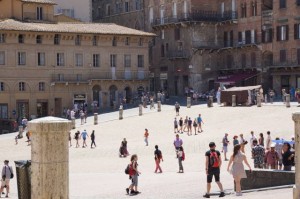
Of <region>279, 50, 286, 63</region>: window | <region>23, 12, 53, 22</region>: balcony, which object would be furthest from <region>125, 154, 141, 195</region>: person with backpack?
<region>23, 12, 53, 22</region>: balcony

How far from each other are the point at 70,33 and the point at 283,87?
1970 cm

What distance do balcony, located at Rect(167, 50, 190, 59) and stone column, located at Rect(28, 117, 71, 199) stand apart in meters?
63.1

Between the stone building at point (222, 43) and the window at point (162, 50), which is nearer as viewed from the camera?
the stone building at point (222, 43)

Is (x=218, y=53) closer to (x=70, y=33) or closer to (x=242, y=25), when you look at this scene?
(x=242, y=25)

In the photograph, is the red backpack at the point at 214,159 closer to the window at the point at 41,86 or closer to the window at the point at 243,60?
the window at the point at 41,86

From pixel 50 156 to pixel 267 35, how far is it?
59.8m

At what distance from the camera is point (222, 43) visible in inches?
2896

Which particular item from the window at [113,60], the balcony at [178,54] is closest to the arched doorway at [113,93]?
the window at [113,60]

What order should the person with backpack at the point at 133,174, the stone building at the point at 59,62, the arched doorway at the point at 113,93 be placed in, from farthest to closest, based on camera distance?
the arched doorway at the point at 113,93 < the stone building at the point at 59,62 < the person with backpack at the point at 133,174

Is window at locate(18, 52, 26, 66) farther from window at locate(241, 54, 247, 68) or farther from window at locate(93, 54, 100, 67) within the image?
window at locate(241, 54, 247, 68)

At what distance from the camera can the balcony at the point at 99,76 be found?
217ft

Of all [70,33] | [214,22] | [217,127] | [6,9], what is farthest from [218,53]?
[217,127]

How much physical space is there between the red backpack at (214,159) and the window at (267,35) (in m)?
50.5

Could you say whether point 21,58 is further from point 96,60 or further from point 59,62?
point 96,60
